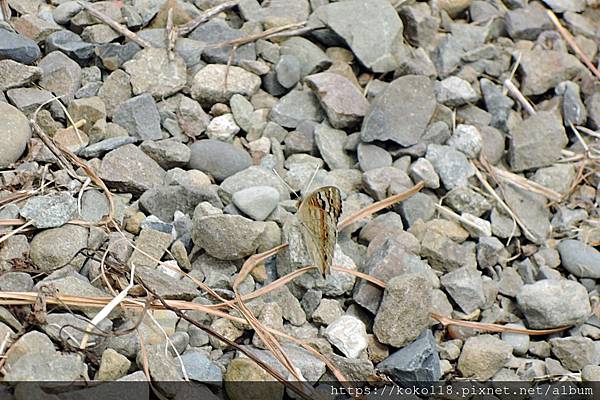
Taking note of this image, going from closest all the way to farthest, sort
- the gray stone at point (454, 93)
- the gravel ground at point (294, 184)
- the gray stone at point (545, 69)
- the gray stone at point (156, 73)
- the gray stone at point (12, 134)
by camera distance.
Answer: the gravel ground at point (294, 184), the gray stone at point (12, 134), the gray stone at point (156, 73), the gray stone at point (454, 93), the gray stone at point (545, 69)

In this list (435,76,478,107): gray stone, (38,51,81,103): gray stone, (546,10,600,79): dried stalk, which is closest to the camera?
(38,51,81,103): gray stone

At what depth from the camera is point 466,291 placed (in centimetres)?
246

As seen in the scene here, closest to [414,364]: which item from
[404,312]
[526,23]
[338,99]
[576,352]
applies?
[404,312]

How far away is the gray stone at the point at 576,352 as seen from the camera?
7.87 ft

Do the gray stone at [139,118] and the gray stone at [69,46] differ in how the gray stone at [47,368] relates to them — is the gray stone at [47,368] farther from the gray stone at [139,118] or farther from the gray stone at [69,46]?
the gray stone at [69,46]

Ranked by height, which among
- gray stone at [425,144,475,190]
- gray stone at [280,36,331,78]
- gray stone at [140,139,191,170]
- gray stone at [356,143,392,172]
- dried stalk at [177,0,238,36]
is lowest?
gray stone at [425,144,475,190]

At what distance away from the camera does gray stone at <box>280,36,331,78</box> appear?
2992 millimetres

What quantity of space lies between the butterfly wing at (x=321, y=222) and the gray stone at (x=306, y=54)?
2.74 feet

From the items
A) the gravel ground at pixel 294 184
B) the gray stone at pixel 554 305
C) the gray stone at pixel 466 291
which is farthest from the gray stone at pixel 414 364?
the gray stone at pixel 554 305

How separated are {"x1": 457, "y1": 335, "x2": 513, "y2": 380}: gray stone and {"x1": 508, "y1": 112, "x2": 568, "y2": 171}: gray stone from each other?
2.89 ft

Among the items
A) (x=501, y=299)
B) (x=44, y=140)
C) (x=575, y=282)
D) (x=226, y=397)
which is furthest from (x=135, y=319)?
(x=575, y=282)

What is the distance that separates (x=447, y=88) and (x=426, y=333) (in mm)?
1131

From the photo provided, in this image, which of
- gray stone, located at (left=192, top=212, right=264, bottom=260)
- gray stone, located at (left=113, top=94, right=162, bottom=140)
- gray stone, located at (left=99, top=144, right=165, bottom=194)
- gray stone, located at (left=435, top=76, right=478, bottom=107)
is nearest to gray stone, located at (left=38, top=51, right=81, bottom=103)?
gray stone, located at (left=113, top=94, right=162, bottom=140)

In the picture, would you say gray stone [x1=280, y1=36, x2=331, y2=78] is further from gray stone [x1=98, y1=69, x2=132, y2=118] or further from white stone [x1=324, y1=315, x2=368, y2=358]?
white stone [x1=324, y1=315, x2=368, y2=358]
